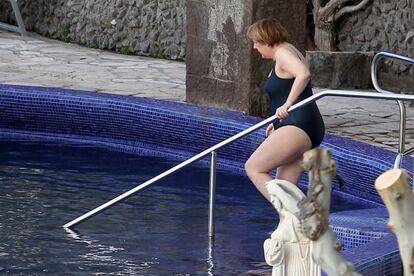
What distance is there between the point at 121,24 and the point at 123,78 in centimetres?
223

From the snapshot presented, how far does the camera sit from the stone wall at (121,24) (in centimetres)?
1270

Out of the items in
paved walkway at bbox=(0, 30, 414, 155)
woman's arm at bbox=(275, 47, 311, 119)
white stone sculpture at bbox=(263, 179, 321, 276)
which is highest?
woman's arm at bbox=(275, 47, 311, 119)

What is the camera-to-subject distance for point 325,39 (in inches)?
458

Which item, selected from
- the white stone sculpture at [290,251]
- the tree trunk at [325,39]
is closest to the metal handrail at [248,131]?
the white stone sculpture at [290,251]

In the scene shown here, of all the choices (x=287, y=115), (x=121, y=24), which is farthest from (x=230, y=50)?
(x=121, y=24)

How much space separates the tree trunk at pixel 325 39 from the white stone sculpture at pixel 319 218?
31.9 feet

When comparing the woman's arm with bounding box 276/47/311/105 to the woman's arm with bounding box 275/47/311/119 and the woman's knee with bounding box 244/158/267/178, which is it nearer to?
the woman's arm with bounding box 275/47/311/119

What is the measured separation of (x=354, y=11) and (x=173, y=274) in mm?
6568

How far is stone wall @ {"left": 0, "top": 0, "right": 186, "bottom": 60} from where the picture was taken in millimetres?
12703

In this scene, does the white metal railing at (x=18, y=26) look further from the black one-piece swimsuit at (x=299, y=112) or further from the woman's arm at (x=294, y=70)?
the woman's arm at (x=294, y=70)

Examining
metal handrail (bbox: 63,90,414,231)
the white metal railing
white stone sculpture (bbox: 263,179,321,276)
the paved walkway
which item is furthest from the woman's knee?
the white metal railing

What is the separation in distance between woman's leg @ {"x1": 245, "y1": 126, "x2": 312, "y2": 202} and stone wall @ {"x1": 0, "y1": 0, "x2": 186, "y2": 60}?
713 centimetres

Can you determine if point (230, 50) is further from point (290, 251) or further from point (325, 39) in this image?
point (290, 251)

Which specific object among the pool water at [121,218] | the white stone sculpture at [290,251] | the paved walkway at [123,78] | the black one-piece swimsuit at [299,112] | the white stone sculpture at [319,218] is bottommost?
the pool water at [121,218]
